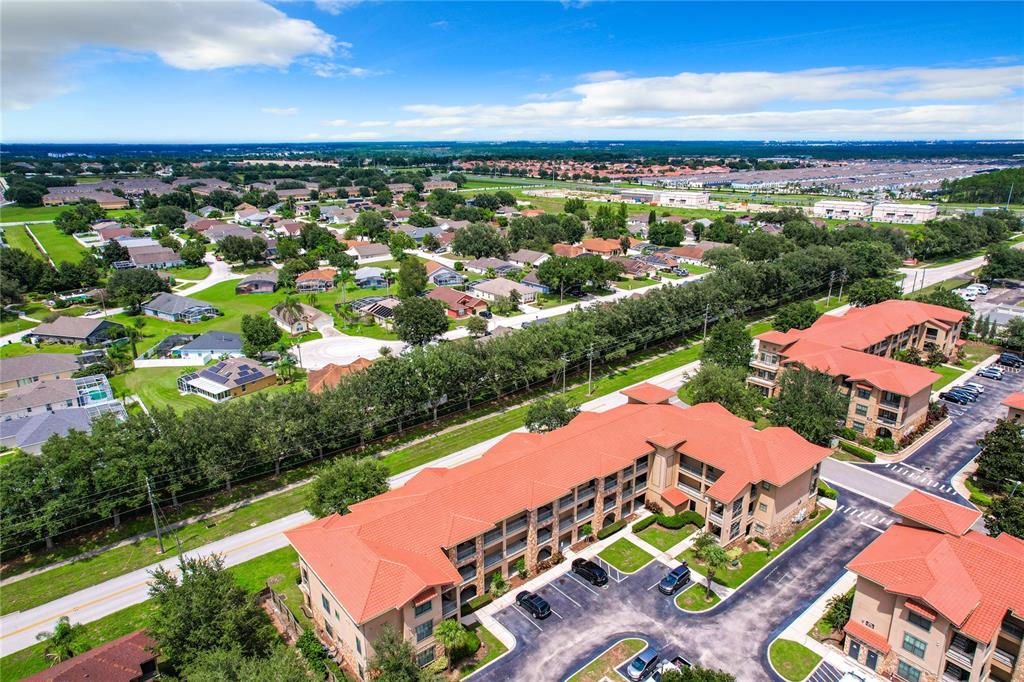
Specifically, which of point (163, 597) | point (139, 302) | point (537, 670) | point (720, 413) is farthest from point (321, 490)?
point (139, 302)

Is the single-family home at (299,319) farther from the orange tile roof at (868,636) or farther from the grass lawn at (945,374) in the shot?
the grass lawn at (945,374)

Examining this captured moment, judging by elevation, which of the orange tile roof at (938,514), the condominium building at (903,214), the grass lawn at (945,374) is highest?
the condominium building at (903,214)

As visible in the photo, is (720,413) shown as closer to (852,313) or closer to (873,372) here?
(873,372)

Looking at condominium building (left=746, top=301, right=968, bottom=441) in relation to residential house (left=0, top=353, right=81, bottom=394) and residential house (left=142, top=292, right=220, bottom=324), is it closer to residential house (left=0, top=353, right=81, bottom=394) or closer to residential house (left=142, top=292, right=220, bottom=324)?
residential house (left=0, top=353, right=81, bottom=394)

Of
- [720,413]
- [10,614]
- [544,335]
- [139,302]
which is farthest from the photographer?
[139,302]

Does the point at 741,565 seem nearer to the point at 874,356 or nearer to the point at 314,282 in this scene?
the point at 874,356

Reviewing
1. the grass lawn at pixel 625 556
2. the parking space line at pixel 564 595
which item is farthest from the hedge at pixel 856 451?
the parking space line at pixel 564 595

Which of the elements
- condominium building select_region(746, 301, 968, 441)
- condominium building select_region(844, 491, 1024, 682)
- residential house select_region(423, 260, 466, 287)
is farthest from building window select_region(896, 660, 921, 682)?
residential house select_region(423, 260, 466, 287)
